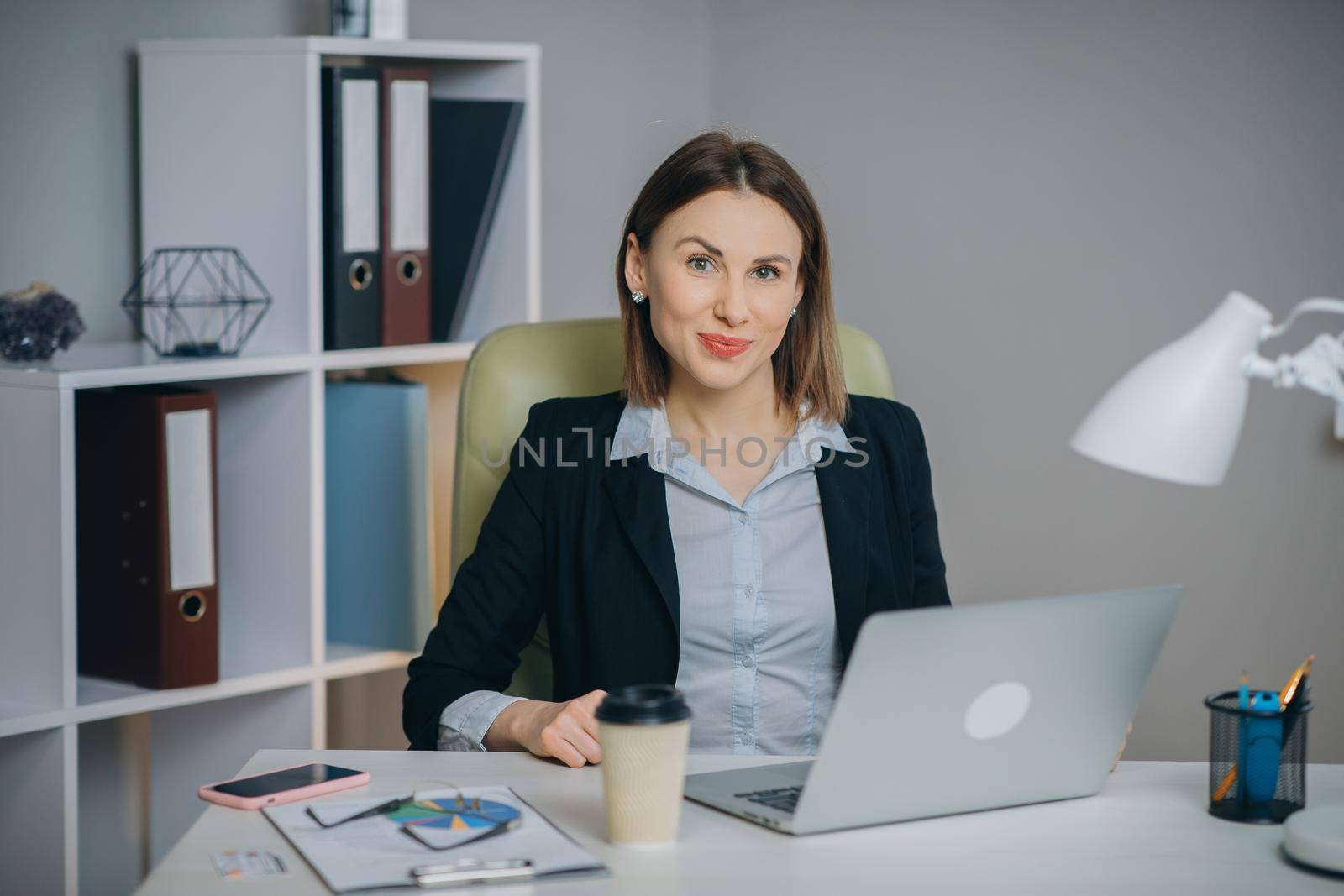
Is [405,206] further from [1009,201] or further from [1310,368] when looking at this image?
[1310,368]

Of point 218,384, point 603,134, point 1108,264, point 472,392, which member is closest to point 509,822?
point 472,392

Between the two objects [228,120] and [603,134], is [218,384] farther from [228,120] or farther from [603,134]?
[603,134]

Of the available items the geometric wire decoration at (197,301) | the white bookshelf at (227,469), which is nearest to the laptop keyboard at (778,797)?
the white bookshelf at (227,469)

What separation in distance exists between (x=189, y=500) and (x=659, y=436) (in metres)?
0.68

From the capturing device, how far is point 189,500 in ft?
6.53

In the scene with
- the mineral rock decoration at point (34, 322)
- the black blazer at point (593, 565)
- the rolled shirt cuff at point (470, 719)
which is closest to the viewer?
the rolled shirt cuff at point (470, 719)

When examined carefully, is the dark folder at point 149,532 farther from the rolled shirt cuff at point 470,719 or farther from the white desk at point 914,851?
the white desk at point 914,851

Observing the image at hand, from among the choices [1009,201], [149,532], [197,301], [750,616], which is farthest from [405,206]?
[1009,201]

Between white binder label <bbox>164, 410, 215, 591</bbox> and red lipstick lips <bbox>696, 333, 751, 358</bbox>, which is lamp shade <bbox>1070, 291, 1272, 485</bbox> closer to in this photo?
red lipstick lips <bbox>696, 333, 751, 358</bbox>

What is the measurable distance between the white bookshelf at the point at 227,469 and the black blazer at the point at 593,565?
522 millimetres

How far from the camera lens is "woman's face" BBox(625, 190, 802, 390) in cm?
168

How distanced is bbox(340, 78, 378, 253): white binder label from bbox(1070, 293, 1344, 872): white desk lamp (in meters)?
1.38

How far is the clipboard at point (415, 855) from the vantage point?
1.03 meters

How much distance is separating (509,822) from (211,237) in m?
1.33
